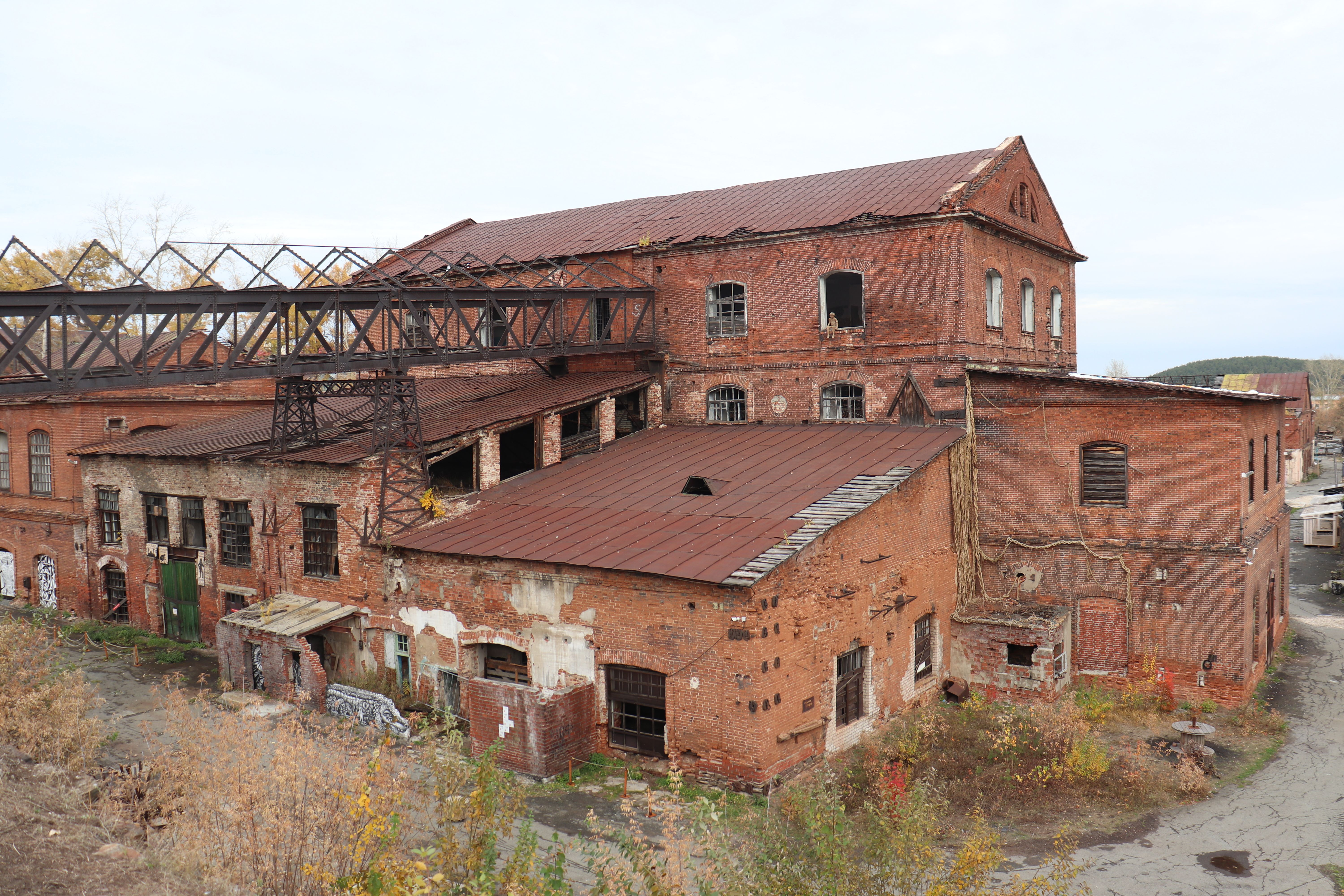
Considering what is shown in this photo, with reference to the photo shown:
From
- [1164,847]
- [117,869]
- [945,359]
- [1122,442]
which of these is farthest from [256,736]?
[1122,442]

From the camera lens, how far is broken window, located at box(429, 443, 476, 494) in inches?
824

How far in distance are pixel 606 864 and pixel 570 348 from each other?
1482 centimetres

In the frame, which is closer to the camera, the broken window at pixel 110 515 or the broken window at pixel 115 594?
the broken window at pixel 110 515

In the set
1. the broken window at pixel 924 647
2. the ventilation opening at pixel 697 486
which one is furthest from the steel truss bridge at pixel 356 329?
the broken window at pixel 924 647

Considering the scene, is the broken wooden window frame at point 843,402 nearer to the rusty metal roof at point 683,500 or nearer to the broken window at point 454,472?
the rusty metal roof at point 683,500

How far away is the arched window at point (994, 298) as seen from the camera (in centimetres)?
2127

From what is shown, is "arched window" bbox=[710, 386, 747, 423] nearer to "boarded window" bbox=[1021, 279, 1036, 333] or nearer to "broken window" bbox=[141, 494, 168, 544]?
"boarded window" bbox=[1021, 279, 1036, 333]

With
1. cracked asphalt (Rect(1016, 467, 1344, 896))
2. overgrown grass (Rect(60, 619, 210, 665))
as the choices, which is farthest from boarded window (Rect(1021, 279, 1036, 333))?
overgrown grass (Rect(60, 619, 210, 665))

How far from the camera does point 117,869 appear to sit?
9258 millimetres

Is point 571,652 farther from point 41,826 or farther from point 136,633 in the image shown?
point 136,633

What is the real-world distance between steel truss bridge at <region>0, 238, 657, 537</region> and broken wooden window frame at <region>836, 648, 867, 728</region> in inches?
332

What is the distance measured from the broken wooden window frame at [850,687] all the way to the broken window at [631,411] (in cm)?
903

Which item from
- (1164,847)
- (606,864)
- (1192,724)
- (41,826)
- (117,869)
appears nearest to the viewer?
(606,864)

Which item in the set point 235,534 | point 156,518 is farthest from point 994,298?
point 156,518
